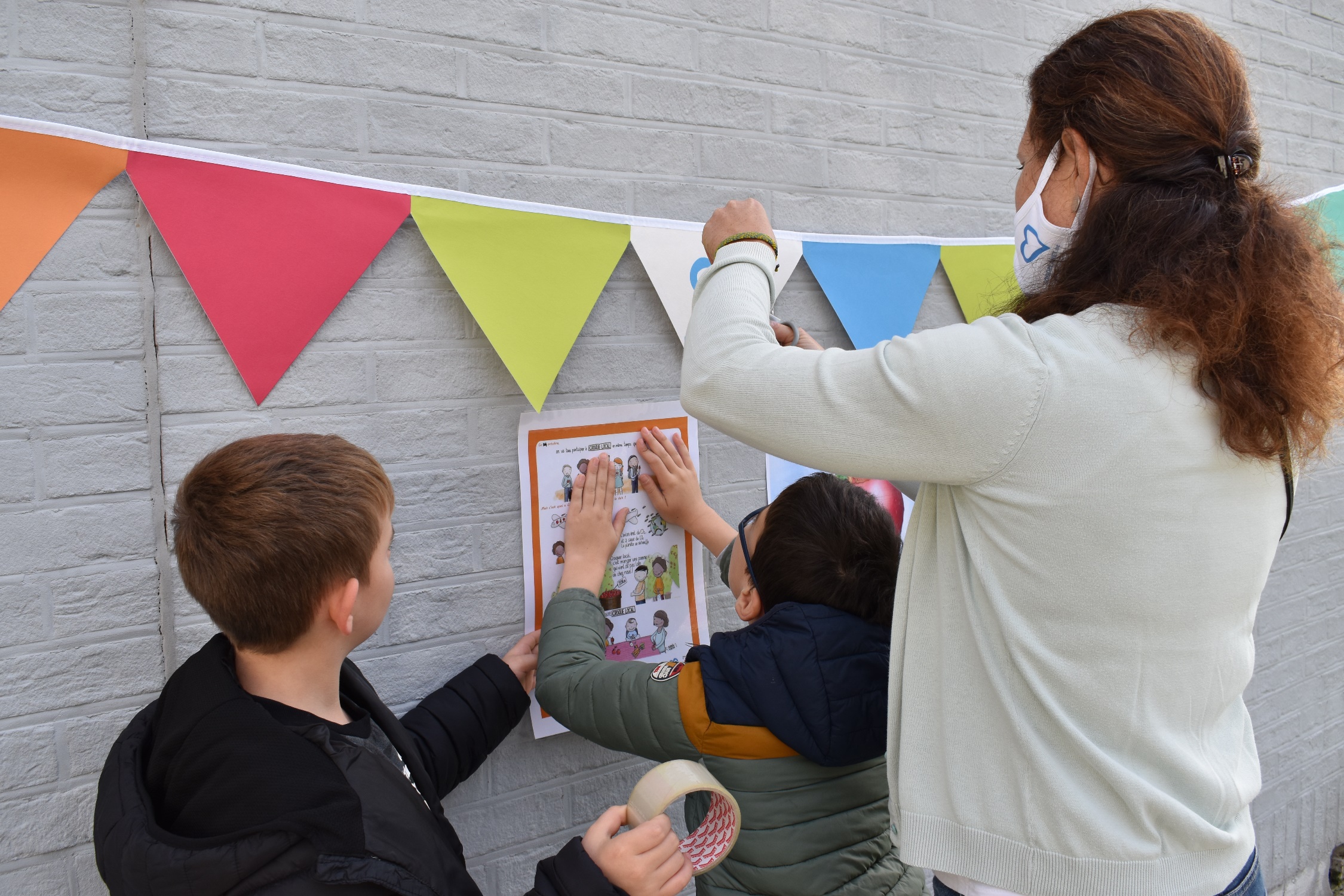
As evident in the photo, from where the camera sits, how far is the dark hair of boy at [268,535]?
111 cm

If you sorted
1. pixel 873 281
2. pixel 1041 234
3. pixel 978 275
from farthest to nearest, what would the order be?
pixel 978 275
pixel 873 281
pixel 1041 234

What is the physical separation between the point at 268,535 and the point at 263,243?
0.58 metres

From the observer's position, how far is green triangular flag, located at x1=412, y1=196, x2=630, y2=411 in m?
1.60

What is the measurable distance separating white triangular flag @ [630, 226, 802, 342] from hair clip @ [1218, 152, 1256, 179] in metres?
0.90

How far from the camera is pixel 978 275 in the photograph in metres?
2.38

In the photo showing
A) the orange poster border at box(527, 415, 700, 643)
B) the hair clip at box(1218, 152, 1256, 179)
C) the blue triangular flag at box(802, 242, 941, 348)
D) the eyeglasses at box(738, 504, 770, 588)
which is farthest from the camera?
the blue triangular flag at box(802, 242, 941, 348)

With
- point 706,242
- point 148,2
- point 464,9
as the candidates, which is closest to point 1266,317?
point 706,242

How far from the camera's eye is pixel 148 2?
1.37 m

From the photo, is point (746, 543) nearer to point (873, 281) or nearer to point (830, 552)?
point (830, 552)

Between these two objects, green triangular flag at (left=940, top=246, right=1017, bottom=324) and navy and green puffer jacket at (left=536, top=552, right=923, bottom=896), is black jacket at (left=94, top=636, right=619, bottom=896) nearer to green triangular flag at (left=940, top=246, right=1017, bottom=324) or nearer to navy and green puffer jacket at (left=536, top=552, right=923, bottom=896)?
navy and green puffer jacket at (left=536, top=552, right=923, bottom=896)

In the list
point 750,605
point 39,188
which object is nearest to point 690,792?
point 750,605

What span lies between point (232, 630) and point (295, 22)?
1.03 meters

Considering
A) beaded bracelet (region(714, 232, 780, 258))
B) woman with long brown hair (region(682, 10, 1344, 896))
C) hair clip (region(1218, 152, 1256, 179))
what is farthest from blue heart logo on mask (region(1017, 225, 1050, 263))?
beaded bracelet (region(714, 232, 780, 258))

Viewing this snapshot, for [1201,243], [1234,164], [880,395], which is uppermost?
[1234,164]
